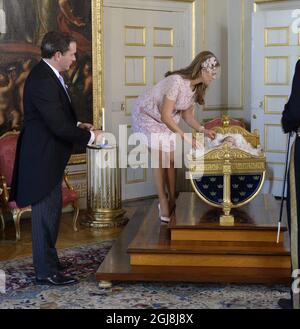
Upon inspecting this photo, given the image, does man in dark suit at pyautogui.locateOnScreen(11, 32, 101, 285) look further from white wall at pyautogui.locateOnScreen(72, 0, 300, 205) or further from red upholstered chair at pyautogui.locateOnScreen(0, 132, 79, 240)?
white wall at pyautogui.locateOnScreen(72, 0, 300, 205)

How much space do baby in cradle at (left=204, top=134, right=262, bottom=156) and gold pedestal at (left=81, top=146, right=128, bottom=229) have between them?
1741mm

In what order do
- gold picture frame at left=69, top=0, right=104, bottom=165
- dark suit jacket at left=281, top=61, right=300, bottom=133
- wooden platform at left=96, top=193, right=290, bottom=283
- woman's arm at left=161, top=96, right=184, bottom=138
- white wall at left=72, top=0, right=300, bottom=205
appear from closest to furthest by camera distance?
→ dark suit jacket at left=281, top=61, right=300, bottom=133 → wooden platform at left=96, top=193, right=290, bottom=283 → woman's arm at left=161, top=96, right=184, bottom=138 → gold picture frame at left=69, top=0, right=104, bottom=165 → white wall at left=72, top=0, right=300, bottom=205

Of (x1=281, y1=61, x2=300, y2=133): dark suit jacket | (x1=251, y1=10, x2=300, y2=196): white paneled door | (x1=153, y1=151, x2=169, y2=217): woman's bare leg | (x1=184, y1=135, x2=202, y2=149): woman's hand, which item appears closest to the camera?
(x1=281, y1=61, x2=300, y2=133): dark suit jacket

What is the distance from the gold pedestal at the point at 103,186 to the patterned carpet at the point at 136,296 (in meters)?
1.92

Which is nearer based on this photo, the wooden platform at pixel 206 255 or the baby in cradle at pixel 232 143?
the wooden platform at pixel 206 255

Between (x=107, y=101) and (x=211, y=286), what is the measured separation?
12.3 ft

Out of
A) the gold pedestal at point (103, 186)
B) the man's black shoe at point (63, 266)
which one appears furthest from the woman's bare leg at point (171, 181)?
the gold pedestal at point (103, 186)

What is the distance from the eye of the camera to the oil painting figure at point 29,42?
6.68 meters

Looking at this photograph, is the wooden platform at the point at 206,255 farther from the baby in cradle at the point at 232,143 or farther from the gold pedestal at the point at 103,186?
the gold pedestal at the point at 103,186

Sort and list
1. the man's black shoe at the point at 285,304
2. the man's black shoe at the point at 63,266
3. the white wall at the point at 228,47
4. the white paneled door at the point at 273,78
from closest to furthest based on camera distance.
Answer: the man's black shoe at the point at 285,304, the man's black shoe at the point at 63,266, the white paneled door at the point at 273,78, the white wall at the point at 228,47

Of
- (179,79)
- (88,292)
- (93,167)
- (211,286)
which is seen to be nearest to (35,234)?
(88,292)

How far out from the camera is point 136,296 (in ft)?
14.1

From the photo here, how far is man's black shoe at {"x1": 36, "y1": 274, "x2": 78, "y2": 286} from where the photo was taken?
452 centimetres


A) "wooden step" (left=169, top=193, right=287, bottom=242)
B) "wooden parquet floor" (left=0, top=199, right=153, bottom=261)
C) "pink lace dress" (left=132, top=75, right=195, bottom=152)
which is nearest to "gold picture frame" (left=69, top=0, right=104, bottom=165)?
"wooden parquet floor" (left=0, top=199, right=153, bottom=261)
